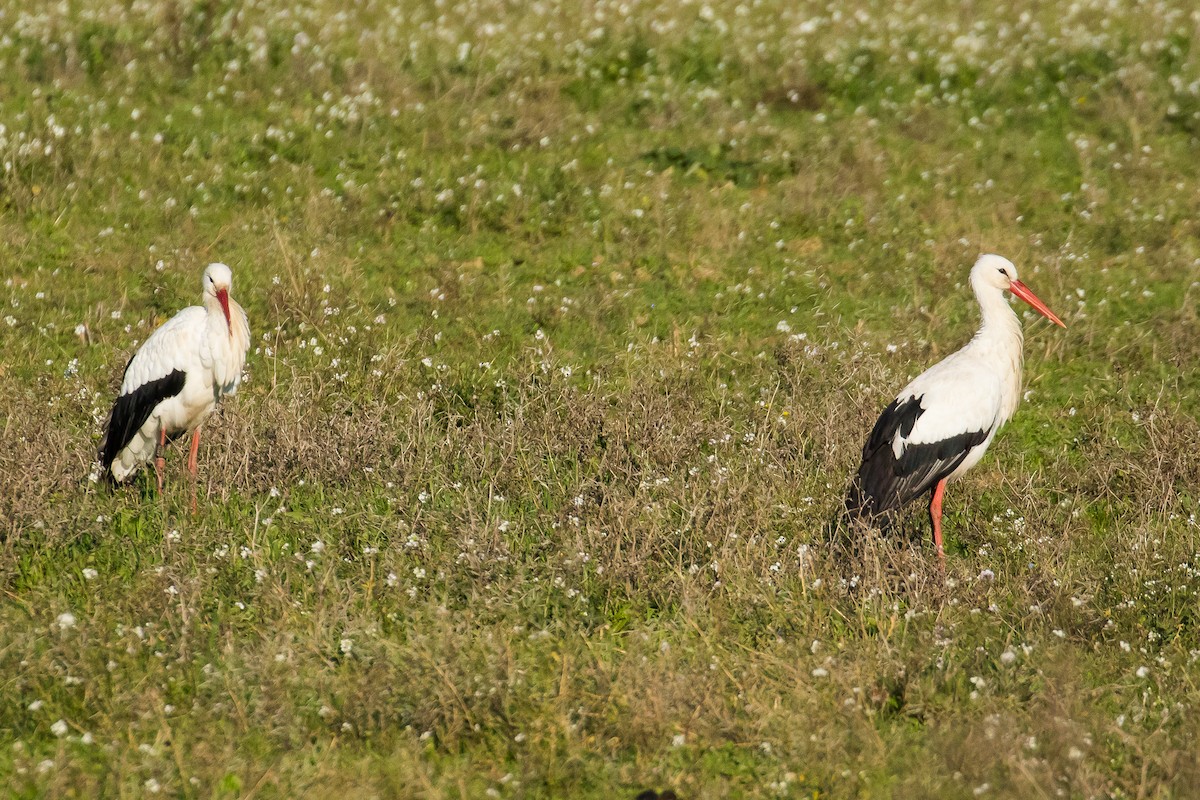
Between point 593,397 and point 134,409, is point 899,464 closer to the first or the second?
point 593,397

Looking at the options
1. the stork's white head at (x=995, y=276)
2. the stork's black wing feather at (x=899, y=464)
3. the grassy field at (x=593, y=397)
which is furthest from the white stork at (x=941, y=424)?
the grassy field at (x=593, y=397)

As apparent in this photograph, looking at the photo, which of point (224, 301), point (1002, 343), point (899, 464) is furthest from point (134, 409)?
point (1002, 343)

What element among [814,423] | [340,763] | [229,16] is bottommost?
[814,423]

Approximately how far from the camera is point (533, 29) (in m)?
11.4

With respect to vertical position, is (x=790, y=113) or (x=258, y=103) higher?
(x=258, y=103)

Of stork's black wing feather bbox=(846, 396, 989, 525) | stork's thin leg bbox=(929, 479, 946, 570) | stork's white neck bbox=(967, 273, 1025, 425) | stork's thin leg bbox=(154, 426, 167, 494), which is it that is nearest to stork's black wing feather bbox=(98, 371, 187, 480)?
stork's thin leg bbox=(154, 426, 167, 494)

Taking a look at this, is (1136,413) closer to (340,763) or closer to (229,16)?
(340,763)

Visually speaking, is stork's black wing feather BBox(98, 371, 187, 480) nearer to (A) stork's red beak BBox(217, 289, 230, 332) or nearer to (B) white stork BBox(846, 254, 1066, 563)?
(A) stork's red beak BBox(217, 289, 230, 332)

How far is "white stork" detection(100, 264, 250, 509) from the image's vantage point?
6.47m

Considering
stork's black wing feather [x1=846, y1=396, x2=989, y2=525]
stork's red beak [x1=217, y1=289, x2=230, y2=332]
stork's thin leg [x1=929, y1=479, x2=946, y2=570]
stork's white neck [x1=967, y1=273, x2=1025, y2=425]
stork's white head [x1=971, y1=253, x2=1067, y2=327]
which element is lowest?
stork's thin leg [x1=929, y1=479, x2=946, y2=570]

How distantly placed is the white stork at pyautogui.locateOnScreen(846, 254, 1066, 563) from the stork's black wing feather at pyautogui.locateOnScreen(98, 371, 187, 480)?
3.20m

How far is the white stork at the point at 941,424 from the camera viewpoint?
5.90 m

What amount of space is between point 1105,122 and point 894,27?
83.4 inches

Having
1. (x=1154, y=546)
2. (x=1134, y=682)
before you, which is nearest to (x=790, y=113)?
(x=1154, y=546)
